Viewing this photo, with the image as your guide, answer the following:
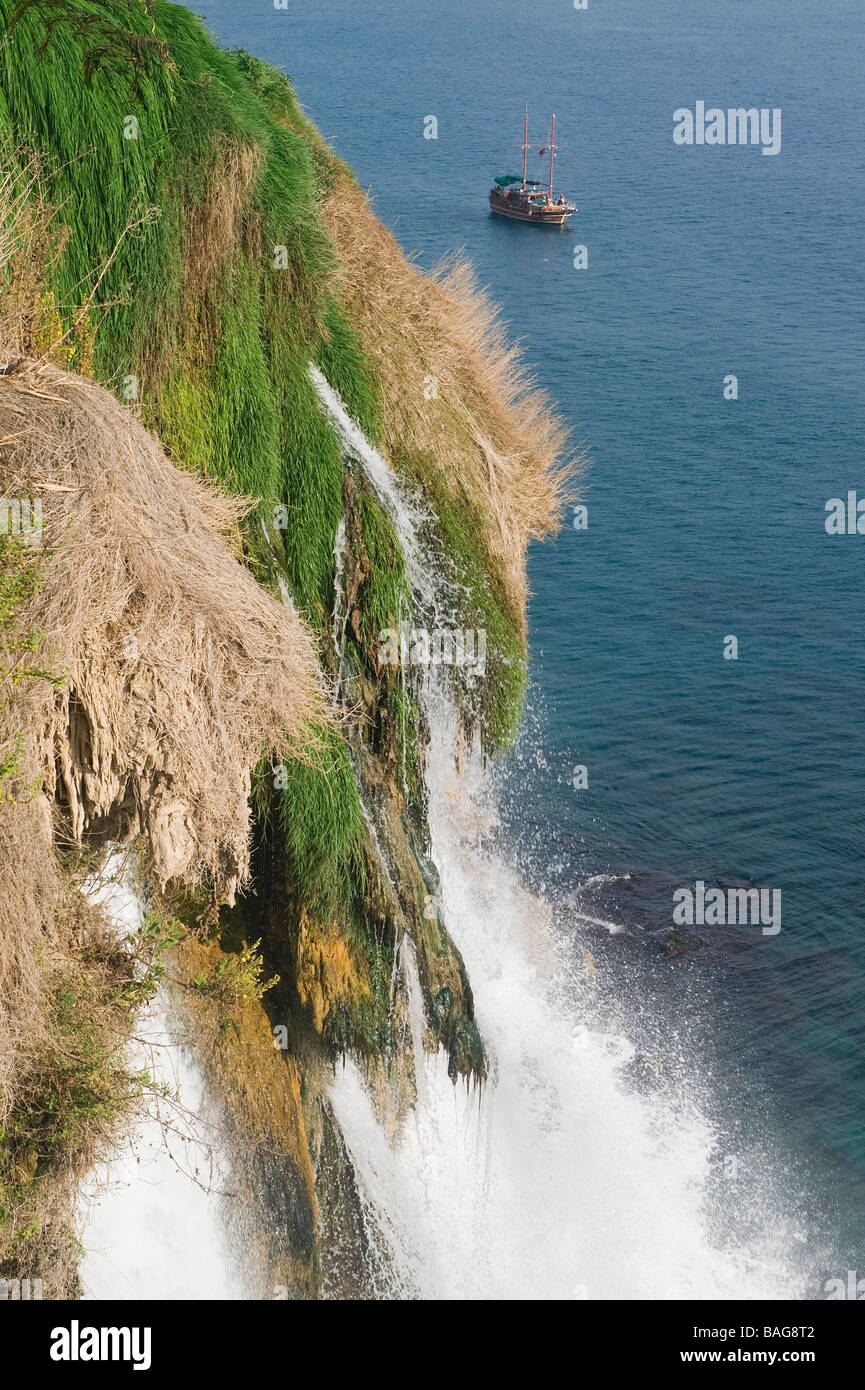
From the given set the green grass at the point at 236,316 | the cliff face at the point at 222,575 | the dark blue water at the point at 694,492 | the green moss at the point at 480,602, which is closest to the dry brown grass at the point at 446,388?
the cliff face at the point at 222,575

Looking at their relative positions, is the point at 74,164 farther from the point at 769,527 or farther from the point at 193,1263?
the point at 769,527

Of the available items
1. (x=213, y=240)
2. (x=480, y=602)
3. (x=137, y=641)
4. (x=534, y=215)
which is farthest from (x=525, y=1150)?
(x=534, y=215)

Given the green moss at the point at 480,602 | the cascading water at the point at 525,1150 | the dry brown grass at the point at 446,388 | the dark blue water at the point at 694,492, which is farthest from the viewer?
the dark blue water at the point at 694,492

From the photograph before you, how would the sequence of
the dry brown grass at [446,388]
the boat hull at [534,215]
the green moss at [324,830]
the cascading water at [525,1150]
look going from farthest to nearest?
the boat hull at [534,215] → the dry brown grass at [446,388] → the cascading water at [525,1150] → the green moss at [324,830]

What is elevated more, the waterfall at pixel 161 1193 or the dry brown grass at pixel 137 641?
the dry brown grass at pixel 137 641

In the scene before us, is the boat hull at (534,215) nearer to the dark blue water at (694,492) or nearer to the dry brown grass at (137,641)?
the dark blue water at (694,492)

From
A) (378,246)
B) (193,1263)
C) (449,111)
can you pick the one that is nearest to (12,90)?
(378,246)

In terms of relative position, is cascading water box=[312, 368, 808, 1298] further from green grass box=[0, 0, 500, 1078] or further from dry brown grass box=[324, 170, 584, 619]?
dry brown grass box=[324, 170, 584, 619]

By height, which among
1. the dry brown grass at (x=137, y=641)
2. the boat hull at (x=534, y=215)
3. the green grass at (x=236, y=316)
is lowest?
the dry brown grass at (x=137, y=641)
